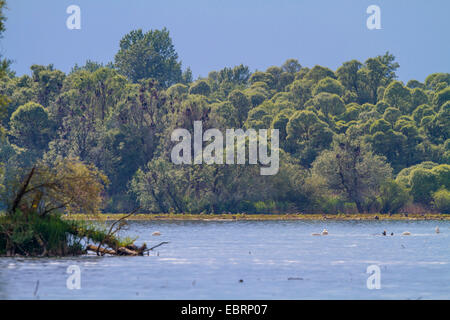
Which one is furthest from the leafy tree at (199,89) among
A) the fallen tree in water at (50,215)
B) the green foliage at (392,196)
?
the fallen tree in water at (50,215)

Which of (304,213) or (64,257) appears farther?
(304,213)

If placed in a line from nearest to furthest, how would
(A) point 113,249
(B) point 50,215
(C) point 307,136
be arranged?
(B) point 50,215 < (A) point 113,249 < (C) point 307,136

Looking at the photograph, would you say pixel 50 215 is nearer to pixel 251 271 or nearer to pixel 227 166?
pixel 251 271

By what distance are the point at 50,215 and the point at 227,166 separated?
2902 inches

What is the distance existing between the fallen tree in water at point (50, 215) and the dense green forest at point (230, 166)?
184 ft

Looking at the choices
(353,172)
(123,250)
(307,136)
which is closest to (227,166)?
(353,172)

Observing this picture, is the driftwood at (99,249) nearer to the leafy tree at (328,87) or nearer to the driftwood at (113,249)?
the driftwood at (113,249)

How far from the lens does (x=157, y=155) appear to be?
132m

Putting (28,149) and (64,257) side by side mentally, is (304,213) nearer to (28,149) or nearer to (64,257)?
(28,149)

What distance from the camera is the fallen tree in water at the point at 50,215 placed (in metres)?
47.0

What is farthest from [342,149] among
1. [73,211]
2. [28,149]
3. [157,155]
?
[73,211]

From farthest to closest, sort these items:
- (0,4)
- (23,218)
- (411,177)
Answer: (411,177) < (0,4) < (23,218)

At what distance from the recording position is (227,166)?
121 metres
